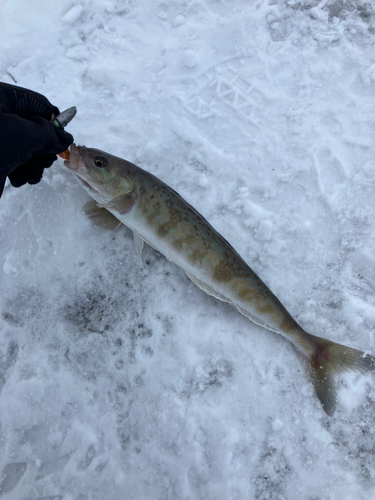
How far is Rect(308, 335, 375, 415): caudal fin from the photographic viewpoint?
2.94 m

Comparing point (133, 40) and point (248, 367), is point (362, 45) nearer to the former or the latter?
point (133, 40)

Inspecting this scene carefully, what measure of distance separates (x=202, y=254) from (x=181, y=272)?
46cm

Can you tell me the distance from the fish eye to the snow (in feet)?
1.81

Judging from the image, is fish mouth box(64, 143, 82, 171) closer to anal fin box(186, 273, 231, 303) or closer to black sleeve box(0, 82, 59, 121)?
black sleeve box(0, 82, 59, 121)

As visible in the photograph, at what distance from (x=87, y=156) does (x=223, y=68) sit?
213cm

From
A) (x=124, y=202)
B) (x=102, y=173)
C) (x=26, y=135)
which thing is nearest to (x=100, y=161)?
(x=102, y=173)

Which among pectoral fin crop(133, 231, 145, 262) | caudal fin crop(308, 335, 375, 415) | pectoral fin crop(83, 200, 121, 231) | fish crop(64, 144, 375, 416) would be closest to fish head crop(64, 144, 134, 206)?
fish crop(64, 144, 375, 416)

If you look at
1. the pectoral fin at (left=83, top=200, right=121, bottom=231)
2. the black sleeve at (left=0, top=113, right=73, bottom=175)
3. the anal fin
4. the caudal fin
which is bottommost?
the caudal fin

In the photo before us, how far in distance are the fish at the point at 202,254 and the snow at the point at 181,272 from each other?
0.69 feet

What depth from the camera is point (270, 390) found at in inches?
120

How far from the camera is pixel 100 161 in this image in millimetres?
3045

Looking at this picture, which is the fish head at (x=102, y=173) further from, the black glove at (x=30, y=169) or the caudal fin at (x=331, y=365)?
the caudal fin at (x=331, y=365)

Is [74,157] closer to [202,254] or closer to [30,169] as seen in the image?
[30,169]

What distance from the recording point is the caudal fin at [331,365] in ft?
9.64
